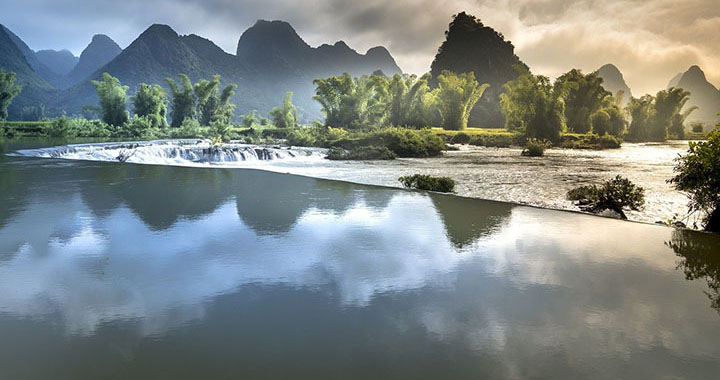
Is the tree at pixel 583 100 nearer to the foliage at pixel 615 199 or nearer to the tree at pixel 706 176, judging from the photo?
the foliage at pixel 615 199

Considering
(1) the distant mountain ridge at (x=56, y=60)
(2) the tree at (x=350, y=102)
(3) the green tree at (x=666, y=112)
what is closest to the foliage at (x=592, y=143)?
(3) the green tree at (x=666, y=112)

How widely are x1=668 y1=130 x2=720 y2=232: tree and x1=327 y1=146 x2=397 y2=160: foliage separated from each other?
16.4m

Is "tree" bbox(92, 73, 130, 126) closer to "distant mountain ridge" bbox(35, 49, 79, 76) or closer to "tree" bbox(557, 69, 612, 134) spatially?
"tree" bbox(557, 69, 612, 134)

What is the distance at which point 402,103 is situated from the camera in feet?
131

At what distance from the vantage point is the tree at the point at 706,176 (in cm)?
700

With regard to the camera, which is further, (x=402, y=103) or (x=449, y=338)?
(x=402, y=103)

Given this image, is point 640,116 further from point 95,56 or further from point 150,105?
point 95,56

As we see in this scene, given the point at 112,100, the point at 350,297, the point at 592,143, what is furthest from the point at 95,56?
the point at 350,297

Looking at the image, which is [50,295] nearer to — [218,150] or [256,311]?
[256,311]

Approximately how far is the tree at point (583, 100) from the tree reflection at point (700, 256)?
123 feet

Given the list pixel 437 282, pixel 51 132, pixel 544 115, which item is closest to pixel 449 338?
pixel 437 282

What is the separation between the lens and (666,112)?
1695 inches

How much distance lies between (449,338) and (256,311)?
163 cm

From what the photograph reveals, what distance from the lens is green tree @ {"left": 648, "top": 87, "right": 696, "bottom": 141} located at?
4206 cm
